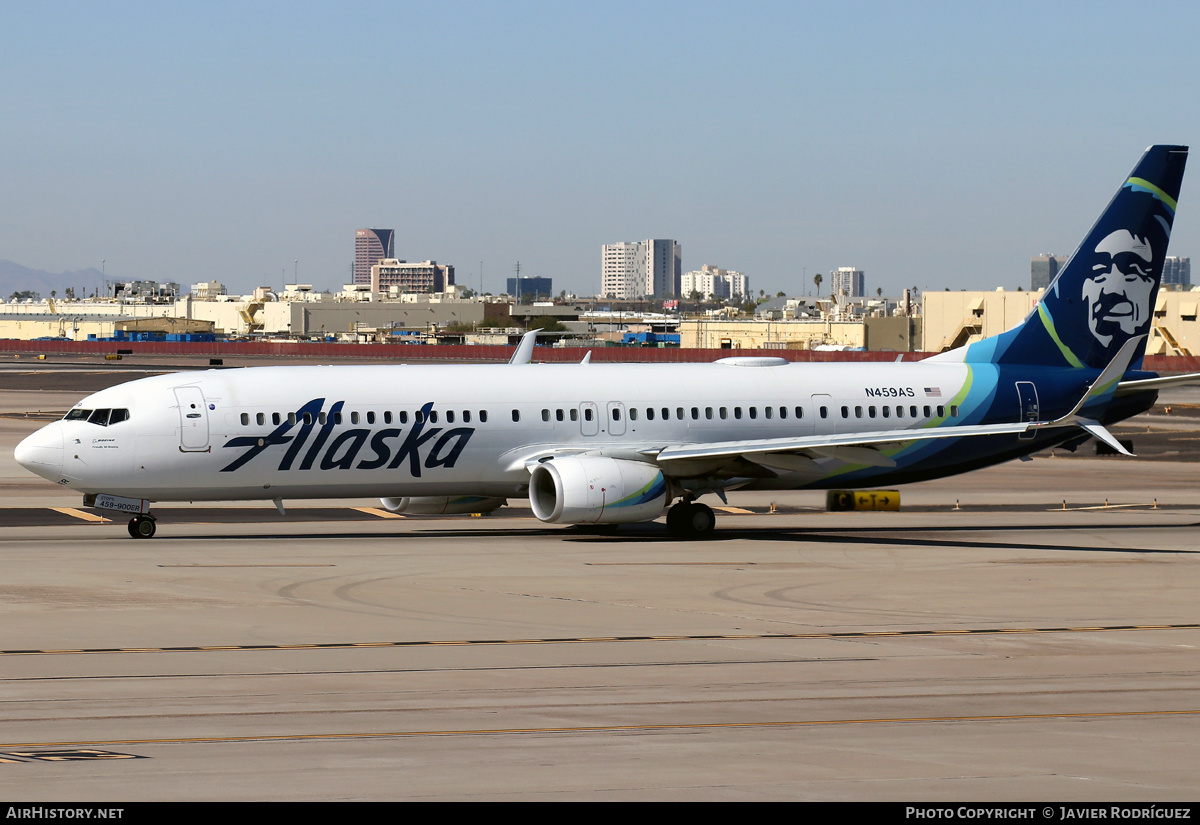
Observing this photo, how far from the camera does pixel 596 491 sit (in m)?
37.2

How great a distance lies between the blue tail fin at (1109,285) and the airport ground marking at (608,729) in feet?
84.4

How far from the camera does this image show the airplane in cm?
3706

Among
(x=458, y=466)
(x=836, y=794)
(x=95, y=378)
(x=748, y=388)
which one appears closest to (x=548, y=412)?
(x=458, y=466)

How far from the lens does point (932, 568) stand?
33125 millimetres

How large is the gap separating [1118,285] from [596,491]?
16.4 meters

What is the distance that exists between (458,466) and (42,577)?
37.1 ft

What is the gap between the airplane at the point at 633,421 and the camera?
37.1m

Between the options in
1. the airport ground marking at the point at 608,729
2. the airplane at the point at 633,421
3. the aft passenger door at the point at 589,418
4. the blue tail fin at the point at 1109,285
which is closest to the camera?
the airport ground marking at the point at 608,729

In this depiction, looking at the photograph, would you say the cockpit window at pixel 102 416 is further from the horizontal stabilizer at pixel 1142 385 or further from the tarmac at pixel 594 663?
the horizontal stabilizer at pixel 1142 385

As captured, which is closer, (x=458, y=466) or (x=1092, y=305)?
(x=458, y=466)

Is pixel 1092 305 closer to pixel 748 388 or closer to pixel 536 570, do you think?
pixel 748 388

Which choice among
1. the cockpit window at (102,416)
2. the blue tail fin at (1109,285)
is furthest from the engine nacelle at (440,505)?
the blue tail fin at (1109,285)

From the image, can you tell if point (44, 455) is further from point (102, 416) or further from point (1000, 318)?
point (1000, 318)
